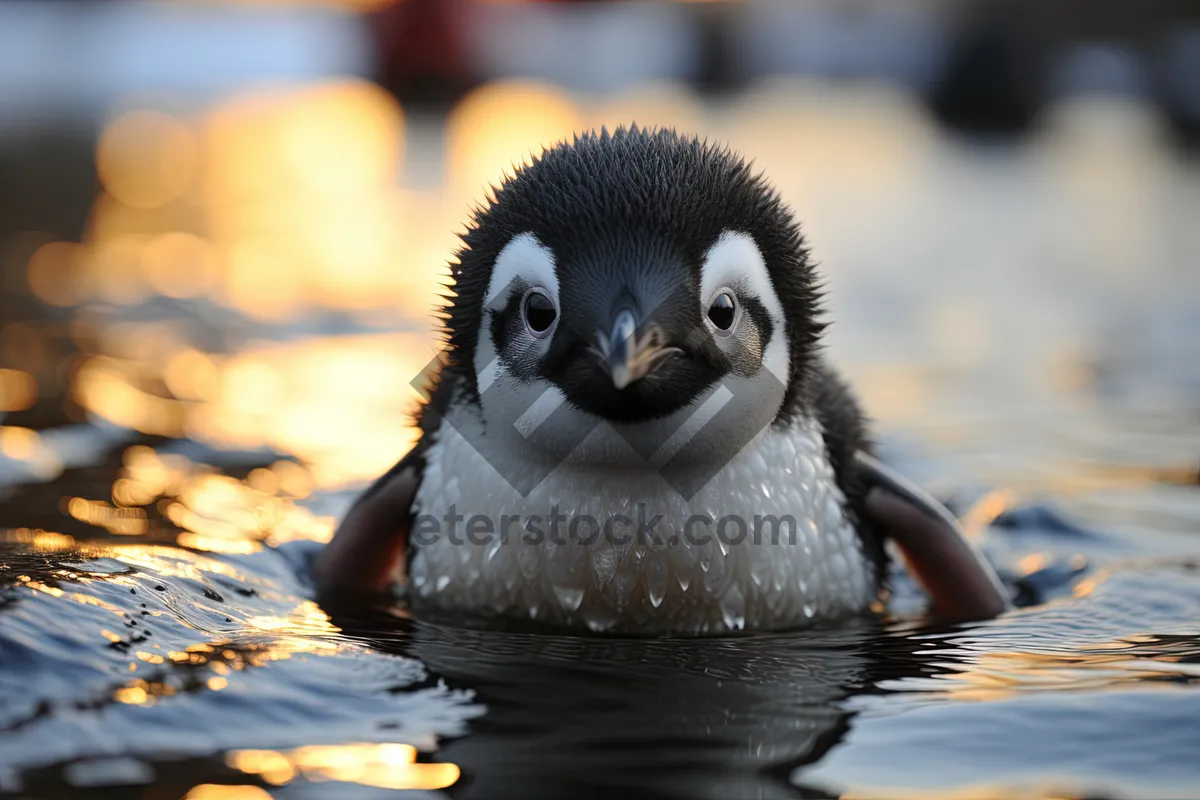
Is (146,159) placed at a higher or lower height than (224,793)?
higher

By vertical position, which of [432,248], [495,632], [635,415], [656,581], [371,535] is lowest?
[495,632]

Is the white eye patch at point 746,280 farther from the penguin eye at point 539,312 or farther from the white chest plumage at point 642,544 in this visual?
the penguin eye at point 539,312

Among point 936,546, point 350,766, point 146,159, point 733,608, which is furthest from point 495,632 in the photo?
point 146,159

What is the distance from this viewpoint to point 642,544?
3.47 meters

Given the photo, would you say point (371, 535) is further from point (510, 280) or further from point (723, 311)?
point (723, 311)

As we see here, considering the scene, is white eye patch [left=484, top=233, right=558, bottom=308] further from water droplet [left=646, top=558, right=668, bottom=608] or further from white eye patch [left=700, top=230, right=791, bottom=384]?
water droplet [left=646, top=558, right=668, bottom=608]

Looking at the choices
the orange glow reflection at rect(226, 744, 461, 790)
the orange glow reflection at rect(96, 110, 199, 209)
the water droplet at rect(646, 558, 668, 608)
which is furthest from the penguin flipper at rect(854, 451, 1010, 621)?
the orange glow reflection at rect(96, 110, 199, 209)

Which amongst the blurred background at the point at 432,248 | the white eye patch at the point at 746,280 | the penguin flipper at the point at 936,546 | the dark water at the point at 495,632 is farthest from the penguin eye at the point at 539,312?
the blurred background at the point at 432,248

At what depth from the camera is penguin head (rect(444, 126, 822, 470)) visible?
10.3ft

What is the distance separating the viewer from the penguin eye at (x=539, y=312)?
324 cm

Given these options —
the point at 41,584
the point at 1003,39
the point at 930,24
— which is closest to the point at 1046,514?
the point at 41,584

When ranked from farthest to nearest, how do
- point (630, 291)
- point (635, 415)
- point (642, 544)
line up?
point (642, 544), point (635, 415), point (630, 291)

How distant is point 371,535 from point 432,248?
314 inches

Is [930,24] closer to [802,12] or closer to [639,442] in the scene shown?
[802,12]
